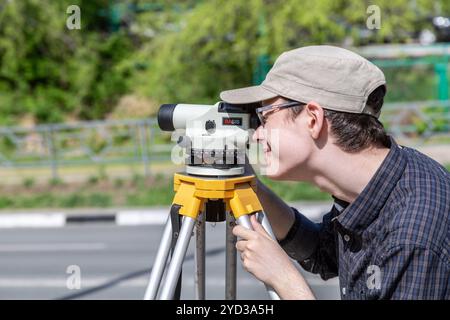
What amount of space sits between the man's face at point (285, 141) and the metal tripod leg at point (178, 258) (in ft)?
0.82

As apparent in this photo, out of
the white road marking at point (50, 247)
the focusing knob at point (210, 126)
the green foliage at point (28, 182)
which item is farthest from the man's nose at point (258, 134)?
the green foliage at point (28, 182)

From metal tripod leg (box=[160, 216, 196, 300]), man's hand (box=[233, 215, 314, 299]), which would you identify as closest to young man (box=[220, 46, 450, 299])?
man's hand (box=[233, 215, 314, 299])

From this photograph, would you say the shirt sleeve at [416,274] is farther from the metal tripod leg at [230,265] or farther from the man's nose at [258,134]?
the metal tripod leg at [230,265]

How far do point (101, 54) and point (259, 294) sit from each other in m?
10.7

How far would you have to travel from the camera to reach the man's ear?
175 centimetres

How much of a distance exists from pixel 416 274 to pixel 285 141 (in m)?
0.45

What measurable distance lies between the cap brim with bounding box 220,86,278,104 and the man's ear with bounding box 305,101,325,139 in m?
0.10

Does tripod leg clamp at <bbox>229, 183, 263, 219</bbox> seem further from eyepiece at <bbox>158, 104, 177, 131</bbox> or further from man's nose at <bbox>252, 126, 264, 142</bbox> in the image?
eyepiece at <bbox>158, 104, 177, 131</bbox>

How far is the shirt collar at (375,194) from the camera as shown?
174 cm

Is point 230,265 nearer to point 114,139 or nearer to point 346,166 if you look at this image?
point 346,166

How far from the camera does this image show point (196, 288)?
86.7 inches

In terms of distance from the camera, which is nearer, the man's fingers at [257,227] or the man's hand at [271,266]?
the man's hand at [271,266]

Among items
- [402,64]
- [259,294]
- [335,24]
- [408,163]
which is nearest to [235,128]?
[408,163]
